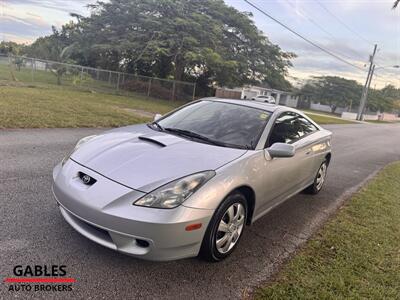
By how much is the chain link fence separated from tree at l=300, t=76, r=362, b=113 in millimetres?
49361

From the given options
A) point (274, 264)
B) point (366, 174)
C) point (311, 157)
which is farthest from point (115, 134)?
point (366, 174)

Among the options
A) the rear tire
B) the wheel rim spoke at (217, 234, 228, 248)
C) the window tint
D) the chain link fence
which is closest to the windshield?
the window tint

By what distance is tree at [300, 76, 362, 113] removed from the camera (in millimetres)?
66875

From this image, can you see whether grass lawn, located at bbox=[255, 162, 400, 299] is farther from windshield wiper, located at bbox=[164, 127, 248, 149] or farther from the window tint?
windshield wiper, located at bbox=[164, 127, 248, 149]

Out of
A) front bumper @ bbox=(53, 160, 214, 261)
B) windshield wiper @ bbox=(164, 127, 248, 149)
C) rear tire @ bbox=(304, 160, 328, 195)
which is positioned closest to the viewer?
front bumper @ bbox=(53, 160, 214, 261)

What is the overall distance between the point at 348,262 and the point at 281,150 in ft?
4.50

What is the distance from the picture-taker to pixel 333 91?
6794cm

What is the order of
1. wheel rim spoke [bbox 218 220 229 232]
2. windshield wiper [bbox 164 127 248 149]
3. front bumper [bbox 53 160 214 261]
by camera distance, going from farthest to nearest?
windshield wiper [bbox 164 127 248 149] → wheel rim spoke [bbox 218 220 229 232] → front bumper [bbox 53 160 214 261]

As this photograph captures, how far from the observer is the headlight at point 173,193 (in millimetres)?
2645

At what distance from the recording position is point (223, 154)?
328cm

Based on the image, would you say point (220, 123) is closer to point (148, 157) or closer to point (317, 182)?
point (148, 157)

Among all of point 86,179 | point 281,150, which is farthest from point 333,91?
point 86,179

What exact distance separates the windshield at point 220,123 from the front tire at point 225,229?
701 millimetres

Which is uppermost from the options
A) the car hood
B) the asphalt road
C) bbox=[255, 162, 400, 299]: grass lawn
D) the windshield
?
the windshield
